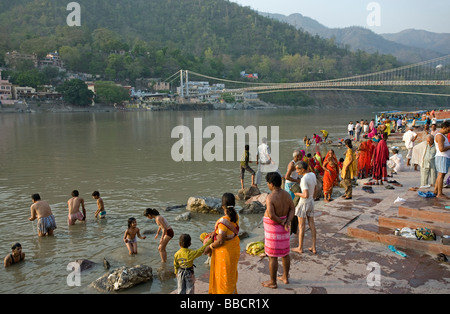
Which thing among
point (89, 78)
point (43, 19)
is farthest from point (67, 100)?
point (43, 19)

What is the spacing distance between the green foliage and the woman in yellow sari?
A: 72814mm

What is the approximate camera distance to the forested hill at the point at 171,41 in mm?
98312

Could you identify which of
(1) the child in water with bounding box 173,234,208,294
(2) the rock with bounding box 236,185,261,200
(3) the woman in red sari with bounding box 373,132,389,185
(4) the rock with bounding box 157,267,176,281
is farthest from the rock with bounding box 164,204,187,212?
(3) the woman in red sari with bounding box 373,132,389,185

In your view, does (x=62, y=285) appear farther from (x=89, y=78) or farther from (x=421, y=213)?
(x=89, y=78)

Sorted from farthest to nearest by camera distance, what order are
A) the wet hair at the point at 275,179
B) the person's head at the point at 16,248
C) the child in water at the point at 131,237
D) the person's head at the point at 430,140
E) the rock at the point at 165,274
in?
the person's head at the point at 430,140 → the child in water at the point at 131,237 → the person's head at the point at 16,248 → the rock at the point at 165,274 → the wet hair at the point at 275,179

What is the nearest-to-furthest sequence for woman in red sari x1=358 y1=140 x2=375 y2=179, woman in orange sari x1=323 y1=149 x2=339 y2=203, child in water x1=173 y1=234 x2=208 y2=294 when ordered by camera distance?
child in water x1=173 y1=234 x2=208 y2=294 → woman in orange sari x1=323 y1=149 x2=339 y2=203 → woman in red sari x1=358 y1=140 x2=375 y2=179

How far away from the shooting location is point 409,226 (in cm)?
517

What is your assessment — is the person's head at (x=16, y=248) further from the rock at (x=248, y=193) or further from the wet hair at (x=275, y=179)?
the rock at (x=248, y=193)

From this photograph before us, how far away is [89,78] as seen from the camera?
297 ft

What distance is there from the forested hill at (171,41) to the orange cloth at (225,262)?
94726 millimetres

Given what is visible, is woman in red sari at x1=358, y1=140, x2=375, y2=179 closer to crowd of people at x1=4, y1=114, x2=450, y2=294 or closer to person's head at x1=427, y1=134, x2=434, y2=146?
crowd of people at x1=4, y1=114, x2=450, y2=294

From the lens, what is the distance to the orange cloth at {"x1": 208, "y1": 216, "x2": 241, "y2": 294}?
326 cm

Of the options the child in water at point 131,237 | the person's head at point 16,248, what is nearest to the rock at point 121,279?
the child in water at point 131,237
